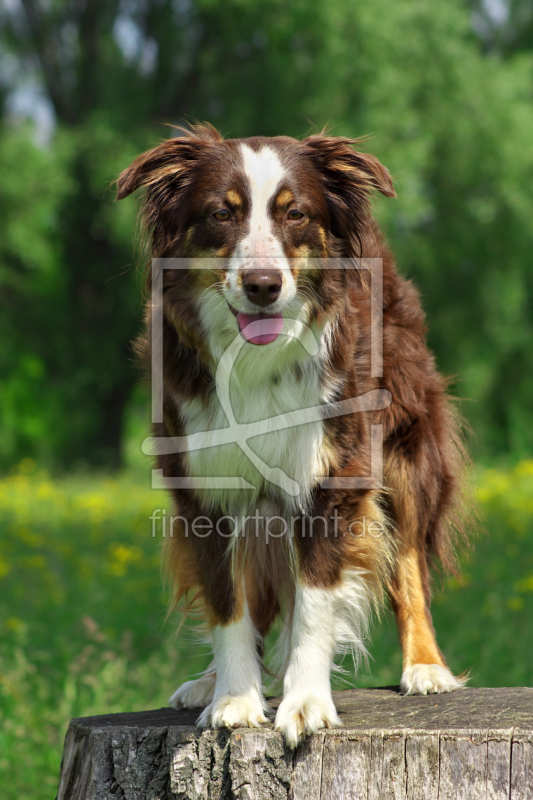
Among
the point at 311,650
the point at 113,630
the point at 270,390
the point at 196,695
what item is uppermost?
the point at 270,390

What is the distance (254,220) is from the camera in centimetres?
282

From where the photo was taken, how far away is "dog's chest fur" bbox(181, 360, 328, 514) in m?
2.86

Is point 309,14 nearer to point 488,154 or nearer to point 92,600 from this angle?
point 488,154

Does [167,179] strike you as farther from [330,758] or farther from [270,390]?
[330,758]

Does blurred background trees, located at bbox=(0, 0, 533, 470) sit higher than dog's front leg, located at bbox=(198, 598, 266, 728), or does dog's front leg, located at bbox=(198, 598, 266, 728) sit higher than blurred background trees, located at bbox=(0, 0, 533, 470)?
blurred background trees, located at bbox=(0, 0, 533, 470)

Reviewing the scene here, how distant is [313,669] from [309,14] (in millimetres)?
11789

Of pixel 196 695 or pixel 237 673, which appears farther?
pixel 196 695

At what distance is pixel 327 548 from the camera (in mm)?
2869

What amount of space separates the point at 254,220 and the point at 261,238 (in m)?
0.08

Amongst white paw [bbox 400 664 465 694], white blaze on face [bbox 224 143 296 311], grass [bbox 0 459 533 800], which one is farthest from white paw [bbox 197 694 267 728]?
white blaze on face [bbox 224 143 296 311]

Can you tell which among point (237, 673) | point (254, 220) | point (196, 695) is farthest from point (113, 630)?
point (254, 220)

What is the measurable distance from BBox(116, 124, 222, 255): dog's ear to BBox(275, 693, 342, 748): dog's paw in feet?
5.64

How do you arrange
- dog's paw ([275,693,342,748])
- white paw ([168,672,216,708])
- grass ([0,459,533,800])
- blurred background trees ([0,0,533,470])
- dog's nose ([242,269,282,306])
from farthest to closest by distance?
blurred background trees ([0,0,533,470]) < grass ([0,459,533,800]) < white paw ([168,672,216,708]) < dog's nose ([242,269,282,306]) < dog's paw ([275,693,342,748])

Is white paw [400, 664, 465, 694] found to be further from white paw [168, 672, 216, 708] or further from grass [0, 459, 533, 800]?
white paw [168, 672, 216, 708]
